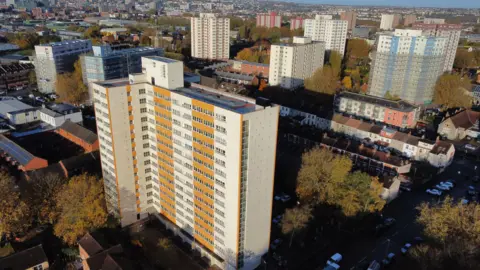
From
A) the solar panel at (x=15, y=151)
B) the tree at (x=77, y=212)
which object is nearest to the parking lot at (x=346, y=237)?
the tree at (x=77, y=212)

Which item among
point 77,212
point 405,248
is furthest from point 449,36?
point 77,212

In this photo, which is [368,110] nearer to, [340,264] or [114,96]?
[340,264]

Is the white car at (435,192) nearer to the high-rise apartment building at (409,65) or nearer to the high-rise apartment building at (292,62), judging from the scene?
the high-rise apartment building at (409,65)

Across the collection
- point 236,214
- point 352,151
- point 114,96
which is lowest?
point 352,151

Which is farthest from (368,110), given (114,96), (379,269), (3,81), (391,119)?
(3,81)

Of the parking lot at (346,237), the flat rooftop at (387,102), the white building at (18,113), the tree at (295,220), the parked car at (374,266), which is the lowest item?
the parking lot at (346,237)
